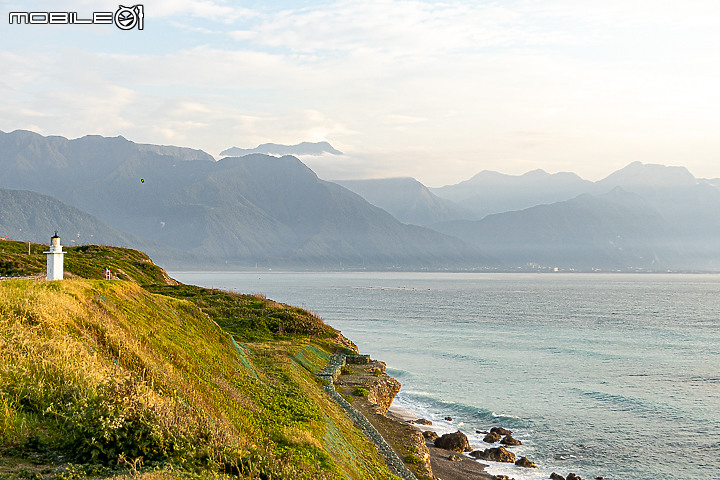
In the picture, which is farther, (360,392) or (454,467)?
(360,392)

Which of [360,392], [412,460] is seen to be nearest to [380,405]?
[360,392]

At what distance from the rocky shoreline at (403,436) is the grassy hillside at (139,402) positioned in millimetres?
2308

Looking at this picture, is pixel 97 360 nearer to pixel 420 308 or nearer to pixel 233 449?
pixel 233 449

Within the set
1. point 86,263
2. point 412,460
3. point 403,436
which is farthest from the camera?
point 86,263

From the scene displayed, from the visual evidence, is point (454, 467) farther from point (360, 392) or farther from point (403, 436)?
point (360, 392)

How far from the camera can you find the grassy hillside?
9.63 metres

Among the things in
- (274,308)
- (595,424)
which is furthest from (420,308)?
(595,424)

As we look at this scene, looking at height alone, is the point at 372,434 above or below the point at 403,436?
above

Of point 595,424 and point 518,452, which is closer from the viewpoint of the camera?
point 518,452

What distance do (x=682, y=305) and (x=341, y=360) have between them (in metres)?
138

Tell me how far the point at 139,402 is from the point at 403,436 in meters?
19.3

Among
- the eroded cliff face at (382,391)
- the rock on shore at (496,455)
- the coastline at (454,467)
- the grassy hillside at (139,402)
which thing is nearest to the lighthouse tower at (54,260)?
the grassy hillside at (139,402)

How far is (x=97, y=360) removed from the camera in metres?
12.3

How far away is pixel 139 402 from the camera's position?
33.8 feet
